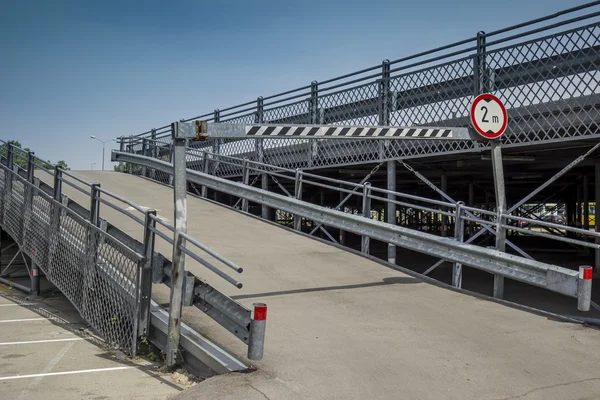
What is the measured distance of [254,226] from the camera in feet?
39.6

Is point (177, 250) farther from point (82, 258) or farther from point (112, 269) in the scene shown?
point (82, 258)

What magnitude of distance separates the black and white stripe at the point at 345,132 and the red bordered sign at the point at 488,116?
1.50ft

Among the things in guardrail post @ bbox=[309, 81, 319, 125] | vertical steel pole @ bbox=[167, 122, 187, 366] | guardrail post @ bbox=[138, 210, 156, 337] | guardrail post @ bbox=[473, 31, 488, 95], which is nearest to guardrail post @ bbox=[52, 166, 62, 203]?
guardrail post @ bbox=[138, 210, 156, 337]

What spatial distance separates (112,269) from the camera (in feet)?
23.4

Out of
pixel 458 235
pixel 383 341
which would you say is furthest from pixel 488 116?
pixel 383 341

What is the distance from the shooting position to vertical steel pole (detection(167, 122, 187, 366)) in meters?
5.48

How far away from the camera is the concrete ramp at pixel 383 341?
14.9 feet

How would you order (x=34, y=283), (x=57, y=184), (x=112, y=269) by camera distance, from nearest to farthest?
(x=112, y=269), (x=57, y=184), (x=34, y=283)

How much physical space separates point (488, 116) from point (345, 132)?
2147 mm

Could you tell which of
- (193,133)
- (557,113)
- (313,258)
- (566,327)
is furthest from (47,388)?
(557,113)

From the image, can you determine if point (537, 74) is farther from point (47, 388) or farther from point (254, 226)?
point (47, 388)

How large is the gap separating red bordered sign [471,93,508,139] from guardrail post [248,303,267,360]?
436cm

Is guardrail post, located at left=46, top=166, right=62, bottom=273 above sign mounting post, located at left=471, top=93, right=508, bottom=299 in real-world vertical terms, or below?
below

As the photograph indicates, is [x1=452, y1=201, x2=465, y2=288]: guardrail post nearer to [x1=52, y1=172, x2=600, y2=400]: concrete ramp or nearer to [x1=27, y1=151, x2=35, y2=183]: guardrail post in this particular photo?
[x1=52, y1=172, x2=600, y2=400]: concrete ramp
